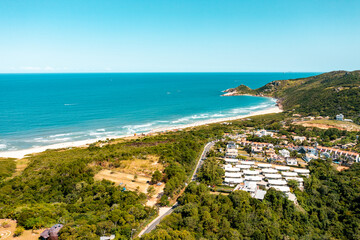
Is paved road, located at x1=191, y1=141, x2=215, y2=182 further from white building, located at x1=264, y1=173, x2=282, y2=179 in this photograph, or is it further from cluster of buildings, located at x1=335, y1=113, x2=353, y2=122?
cluster of buildings, located at x1=335, y1=113, x2=353, y2=122

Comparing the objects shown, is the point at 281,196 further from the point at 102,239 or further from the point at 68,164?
the point at 68,164

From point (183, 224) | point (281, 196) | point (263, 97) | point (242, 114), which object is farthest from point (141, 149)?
point (263, 97)

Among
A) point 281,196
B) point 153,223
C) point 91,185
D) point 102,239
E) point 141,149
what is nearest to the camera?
point 102,239

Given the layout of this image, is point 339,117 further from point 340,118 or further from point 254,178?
point 254,178

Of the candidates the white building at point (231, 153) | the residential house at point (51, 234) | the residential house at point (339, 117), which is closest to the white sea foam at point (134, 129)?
the white building at point (231, 153)

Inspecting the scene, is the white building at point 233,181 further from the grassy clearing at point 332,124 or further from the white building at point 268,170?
the grassy clearing at point 332,124

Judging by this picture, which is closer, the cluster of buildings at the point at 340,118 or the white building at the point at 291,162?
the white building at the point at 291,162

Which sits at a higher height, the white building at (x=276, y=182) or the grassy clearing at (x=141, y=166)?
the grassy clearing at (x=141, y=166)
